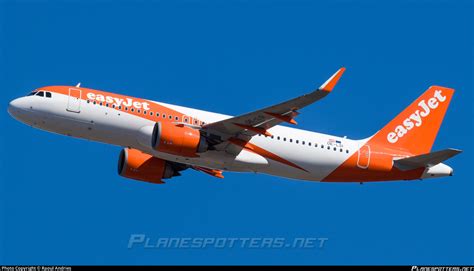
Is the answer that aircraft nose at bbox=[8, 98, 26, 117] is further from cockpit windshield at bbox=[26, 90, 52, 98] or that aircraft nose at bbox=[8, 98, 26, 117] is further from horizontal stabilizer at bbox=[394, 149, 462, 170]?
horizontal stabilizer at bbox=[394, 149, 462, 170]

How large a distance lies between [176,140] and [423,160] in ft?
43.4

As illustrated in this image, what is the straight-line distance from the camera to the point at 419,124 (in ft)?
152

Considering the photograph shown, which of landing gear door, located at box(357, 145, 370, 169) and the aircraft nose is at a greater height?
landing gear door, located at box(357, 145, 370, 169)

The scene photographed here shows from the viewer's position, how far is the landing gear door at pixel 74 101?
3975 cm

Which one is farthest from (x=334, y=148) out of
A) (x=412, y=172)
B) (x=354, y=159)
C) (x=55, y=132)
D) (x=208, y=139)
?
(x=55, y=132)

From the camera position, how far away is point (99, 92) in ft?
133

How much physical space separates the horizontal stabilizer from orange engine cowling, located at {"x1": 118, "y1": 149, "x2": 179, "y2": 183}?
12.3 metres

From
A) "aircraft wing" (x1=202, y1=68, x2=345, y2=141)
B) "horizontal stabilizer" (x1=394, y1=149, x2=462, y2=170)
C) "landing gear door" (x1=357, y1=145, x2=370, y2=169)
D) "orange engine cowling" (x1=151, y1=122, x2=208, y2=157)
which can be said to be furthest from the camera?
"landing gear door" (x1=357, y1=145, x2=370, y2=169)

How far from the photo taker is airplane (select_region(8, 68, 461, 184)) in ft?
130

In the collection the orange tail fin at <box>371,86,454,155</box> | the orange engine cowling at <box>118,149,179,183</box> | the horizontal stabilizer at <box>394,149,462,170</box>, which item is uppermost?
the orange tail fin at <box>371,86,454,155</box>

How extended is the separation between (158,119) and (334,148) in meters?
9.47

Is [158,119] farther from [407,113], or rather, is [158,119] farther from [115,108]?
[407,113]

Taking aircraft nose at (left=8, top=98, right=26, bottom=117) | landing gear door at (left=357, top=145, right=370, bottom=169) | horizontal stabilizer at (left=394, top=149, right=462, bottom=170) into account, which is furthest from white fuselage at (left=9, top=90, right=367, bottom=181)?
horizontal stabilizer at (left=394, top=149, right=462, bottom=170)

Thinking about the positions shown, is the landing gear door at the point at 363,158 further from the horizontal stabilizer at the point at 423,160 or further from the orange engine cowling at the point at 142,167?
the orange engine cowling at the point at 142,167
